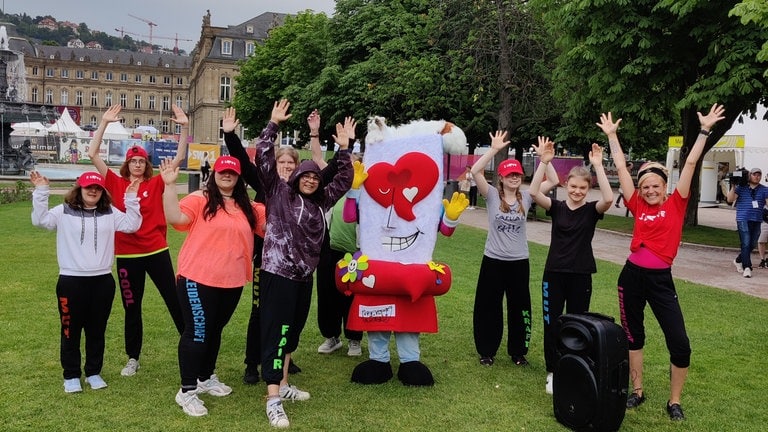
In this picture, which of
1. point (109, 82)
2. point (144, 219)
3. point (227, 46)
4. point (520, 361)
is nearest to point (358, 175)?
point (144, 219)

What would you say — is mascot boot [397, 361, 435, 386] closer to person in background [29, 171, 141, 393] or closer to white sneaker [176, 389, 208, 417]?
white sneaker [176, 389, 208, 417]

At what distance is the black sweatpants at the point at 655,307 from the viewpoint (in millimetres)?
4758

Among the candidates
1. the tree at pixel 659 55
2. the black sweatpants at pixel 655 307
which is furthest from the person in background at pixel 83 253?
the tree at pixel 659 55

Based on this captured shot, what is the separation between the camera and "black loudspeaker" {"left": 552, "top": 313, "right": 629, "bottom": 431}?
4.47m

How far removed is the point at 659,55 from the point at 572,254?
417 inches

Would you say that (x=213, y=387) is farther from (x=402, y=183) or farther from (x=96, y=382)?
(x=402, y=183)

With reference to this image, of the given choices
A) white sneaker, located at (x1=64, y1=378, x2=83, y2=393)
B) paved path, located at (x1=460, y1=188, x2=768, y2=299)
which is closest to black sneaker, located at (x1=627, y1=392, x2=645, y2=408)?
white sneaker, located at (x1=64, y1=378, x2=83, y2=393)

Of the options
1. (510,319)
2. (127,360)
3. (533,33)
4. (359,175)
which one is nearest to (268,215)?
(359,175)

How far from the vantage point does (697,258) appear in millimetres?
13984

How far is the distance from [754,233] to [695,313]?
4.25m

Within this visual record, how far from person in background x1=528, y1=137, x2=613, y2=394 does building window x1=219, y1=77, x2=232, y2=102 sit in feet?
256

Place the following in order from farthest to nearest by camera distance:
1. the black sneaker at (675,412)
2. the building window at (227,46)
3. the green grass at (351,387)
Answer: the building window at (227,46) → the black sneaker at (675,412) → the green grass at (351,387)

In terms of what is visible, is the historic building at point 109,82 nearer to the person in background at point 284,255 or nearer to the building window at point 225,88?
the building window at point 225,88

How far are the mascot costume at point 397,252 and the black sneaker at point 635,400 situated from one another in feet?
5.14
